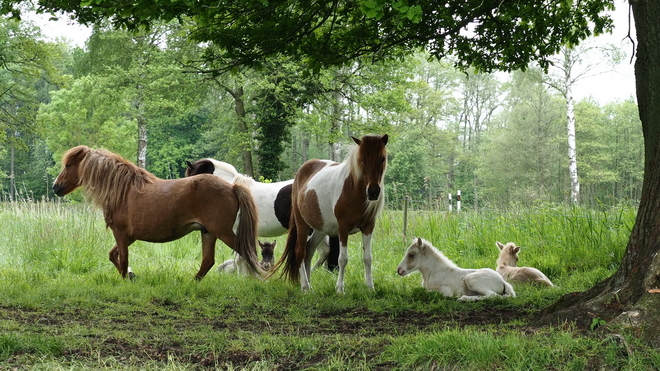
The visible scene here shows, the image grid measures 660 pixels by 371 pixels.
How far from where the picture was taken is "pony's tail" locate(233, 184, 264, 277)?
27.4ft

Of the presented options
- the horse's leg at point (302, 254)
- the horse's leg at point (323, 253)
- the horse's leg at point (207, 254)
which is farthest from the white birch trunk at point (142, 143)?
the horse's leg at point (302, 254)

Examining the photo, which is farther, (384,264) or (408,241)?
(408,241)

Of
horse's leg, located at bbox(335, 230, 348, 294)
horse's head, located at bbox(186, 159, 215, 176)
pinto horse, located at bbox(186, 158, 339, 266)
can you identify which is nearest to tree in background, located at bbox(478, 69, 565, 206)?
pinto horse, located at bbox(186, 158, 339, 266)

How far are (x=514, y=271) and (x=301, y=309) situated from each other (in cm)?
317

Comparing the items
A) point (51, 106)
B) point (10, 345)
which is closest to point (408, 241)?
point (10, 345)

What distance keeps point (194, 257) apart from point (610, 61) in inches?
1049

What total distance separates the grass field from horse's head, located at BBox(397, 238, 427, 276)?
275 mm

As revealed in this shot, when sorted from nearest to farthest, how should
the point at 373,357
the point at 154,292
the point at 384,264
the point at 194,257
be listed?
the point at 373,357, the point at 154,292, the point at 384,264, the point at 194,257

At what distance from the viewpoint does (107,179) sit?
344 inches

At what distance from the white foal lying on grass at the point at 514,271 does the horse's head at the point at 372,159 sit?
7.80 ft

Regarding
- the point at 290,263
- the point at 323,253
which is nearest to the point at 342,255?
the point at 290,263

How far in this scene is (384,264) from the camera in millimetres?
10812

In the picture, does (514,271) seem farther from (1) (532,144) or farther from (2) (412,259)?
(1) (532,144)

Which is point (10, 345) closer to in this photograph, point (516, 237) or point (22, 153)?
point (516, 237)
